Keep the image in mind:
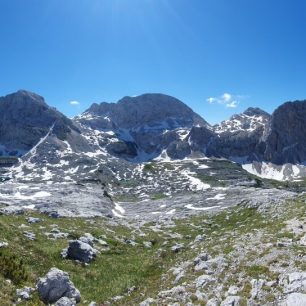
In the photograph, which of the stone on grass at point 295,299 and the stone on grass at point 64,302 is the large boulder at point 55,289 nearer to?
the stone on grass at point 64,302

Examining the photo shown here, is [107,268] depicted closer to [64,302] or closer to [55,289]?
[55,289]

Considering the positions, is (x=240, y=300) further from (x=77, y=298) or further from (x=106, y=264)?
(x=106, y=264)

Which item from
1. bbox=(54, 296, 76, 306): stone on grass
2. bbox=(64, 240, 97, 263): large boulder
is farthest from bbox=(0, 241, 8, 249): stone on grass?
bbox=(54, 296, 76, 306): stone on grass

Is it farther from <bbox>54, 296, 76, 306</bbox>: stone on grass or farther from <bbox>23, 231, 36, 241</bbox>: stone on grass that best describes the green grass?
<bbox>54, 296, 76, 306</bbox>: stone on grass

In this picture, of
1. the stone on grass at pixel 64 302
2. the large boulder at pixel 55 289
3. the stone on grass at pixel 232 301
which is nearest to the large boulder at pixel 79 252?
the large boulder at pixel 55 289

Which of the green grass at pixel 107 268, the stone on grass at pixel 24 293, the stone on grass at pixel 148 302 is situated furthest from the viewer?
the green grass at pixel 107 268

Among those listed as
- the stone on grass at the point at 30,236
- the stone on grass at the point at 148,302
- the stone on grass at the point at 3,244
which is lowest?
the stone on grass at the point at 148,302

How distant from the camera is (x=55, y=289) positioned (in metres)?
22.5

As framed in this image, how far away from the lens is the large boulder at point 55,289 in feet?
72.8

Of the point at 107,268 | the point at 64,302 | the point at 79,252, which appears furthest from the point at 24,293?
the point at 79,252

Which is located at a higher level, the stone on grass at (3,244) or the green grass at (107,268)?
the stone on grass at (3,244)

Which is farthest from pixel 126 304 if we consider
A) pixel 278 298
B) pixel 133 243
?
pixel 133 243

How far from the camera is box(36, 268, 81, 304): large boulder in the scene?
2219cm

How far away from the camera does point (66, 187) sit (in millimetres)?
162250
